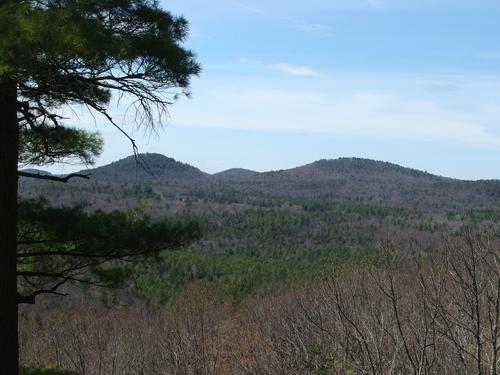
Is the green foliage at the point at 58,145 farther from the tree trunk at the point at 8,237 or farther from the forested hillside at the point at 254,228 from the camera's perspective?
the forested hillside at the point at 254,228

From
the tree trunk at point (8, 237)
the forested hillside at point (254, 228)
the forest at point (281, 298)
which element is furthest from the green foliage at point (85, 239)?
the forested hillside at point (254, 228)

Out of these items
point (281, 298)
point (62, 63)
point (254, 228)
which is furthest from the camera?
point (254, 228)

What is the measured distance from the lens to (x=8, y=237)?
5355 mm

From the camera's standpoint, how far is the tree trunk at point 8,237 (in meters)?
5.29

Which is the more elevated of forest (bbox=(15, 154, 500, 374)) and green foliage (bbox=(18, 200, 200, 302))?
green foliage (bbox=(18, 200, 200, 302))

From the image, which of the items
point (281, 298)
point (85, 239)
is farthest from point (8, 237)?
point (281, 298)

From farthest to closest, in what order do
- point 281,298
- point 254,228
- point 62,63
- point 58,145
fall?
point 254,228, point 281,298, point 58,145, point 62,63

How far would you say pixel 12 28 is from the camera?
4387mm

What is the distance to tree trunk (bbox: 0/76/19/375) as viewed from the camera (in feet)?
17.4

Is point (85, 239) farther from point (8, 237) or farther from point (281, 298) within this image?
point (281, 298)

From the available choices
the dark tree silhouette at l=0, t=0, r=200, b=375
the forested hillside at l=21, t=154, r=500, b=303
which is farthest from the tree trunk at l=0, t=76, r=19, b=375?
the forested hillside at l=21, t=154, r=500, b=303

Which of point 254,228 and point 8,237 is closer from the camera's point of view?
point 8,237

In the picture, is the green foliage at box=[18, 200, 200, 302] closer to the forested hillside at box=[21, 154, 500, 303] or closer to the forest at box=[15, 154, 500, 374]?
the forest at box=[15, 154, 500, 374]

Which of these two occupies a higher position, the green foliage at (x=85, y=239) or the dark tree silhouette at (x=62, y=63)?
the dark tree silhouette at (x=62, y=63)
